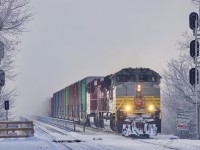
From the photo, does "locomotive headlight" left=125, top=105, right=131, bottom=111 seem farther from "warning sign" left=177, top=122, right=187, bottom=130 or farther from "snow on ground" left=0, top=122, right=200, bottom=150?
"warning sign" left=177, top=122, right=187, bottom=130

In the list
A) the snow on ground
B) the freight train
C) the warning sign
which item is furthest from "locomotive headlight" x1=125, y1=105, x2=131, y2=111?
the warning sign

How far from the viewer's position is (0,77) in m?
24.5

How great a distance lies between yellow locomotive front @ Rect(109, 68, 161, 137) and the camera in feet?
91.5

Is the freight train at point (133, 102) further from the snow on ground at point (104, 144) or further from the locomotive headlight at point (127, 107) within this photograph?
the snow on ground at point (104, 144)

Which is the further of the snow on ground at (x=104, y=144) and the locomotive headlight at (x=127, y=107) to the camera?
the locomotive headlight at (x=127, y=107)

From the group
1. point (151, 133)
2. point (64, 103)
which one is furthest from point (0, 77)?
point (64, 103)

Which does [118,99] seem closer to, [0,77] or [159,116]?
[159,116]

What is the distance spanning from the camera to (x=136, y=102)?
28.8 m

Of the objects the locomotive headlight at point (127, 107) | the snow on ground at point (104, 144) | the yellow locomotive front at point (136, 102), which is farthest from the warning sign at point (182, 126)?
the locomotive headlight at point (127, 107)

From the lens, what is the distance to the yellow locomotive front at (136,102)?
2788 cm

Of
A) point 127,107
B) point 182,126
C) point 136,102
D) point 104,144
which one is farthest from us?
point 136,102

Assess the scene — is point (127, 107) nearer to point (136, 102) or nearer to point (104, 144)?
point (136, 102)

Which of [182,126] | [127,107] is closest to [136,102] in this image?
[127,107]

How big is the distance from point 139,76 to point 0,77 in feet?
28.3
